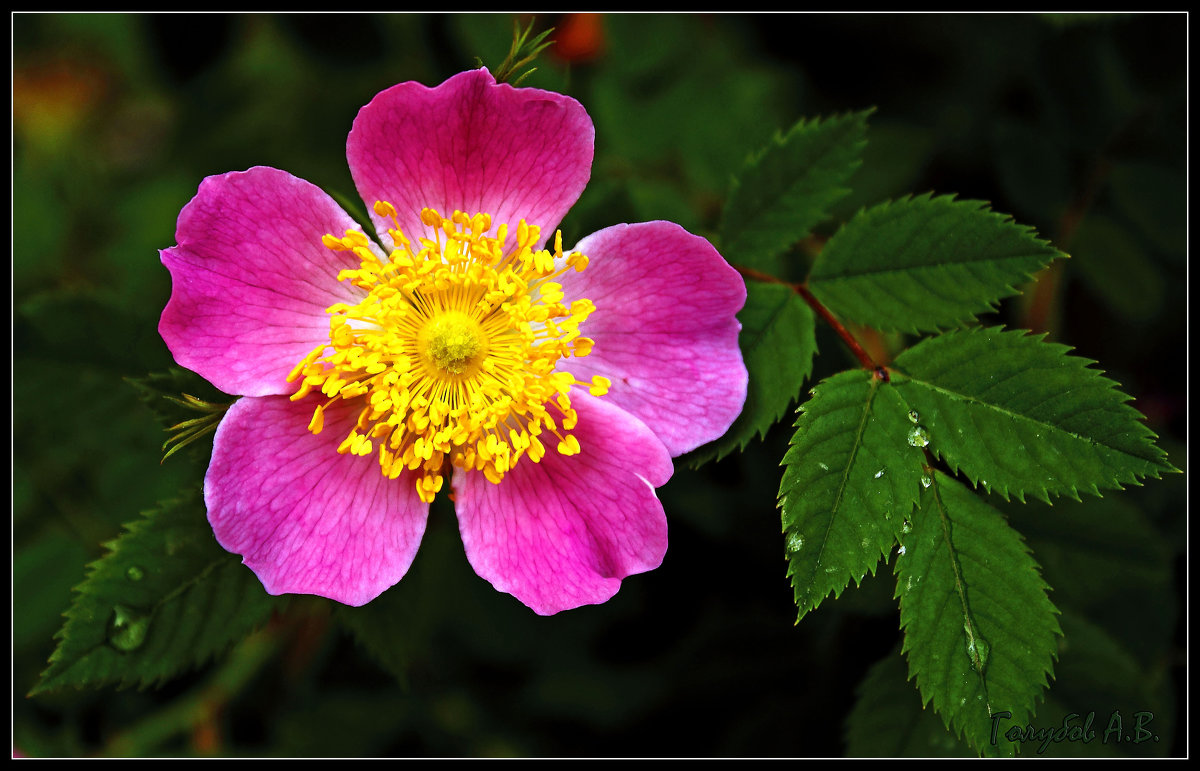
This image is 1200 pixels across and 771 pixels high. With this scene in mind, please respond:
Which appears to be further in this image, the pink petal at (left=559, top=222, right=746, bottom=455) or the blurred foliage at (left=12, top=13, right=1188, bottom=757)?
the blurred foliage at (left=12, top=13, right=1188, bottom=757)

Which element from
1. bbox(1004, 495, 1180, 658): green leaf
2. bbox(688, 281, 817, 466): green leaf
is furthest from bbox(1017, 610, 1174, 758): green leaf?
bbox(688, 281, 817, 466): green leaf

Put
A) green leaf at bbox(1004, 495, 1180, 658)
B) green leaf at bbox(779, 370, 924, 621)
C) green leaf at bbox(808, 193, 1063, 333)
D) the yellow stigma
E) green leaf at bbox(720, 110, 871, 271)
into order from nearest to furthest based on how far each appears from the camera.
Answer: green leaf at bbox(779, 370, 924, 621) → the yellow stigma → green leaf at bbox(808, 193, 1063, 333) → green leaf at bbox(720, 110, 871, 271) → green leaf at bbox(1004, 495, 1180, 658)

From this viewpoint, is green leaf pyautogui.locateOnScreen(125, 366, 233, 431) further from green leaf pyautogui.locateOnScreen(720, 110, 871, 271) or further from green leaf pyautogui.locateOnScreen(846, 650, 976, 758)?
green leaf pyautogui.locateOnScreen(846, 650, 976, 758)

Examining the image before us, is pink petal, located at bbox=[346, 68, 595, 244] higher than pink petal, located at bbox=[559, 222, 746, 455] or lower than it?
higher

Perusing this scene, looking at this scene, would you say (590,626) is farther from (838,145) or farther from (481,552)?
(838,145)

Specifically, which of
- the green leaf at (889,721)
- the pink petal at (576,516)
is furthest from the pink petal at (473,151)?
the green leaf at (889,721)

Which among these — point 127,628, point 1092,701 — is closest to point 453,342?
point 127,628

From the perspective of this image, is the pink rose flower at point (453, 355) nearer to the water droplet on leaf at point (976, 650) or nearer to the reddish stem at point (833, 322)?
the reddish stem at point (833, 322)
